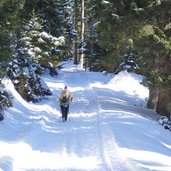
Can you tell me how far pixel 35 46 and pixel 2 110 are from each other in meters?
11.3

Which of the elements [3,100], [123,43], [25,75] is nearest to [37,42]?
[25,75]

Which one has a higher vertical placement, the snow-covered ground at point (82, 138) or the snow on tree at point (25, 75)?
the snow on tree at point (25, 75)

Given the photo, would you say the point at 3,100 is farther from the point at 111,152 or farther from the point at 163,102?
the point at 163,102

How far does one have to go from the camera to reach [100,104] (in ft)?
80.0

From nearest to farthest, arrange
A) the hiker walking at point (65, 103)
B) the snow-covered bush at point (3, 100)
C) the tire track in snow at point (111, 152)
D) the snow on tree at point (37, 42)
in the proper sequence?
the tire track in snow at point (111, 152)
the snow-covered bush at point (3, 100)
the hiker walking at point (65, 103)
the snow on tree at point (37, 42)

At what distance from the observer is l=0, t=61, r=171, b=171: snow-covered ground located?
40.1ft

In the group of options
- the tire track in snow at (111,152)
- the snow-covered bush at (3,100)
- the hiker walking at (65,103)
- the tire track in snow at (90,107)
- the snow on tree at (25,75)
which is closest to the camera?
the tire track in snow at (111,152)

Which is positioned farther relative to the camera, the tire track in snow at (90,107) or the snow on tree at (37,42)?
the snow on tree at (37,42)

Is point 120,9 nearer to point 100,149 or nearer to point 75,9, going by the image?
point 100,149

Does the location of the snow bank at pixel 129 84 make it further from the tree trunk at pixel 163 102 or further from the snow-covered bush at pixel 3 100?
the snow-covered bush at pixel 3 100

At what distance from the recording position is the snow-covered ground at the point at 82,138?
12.2 meters

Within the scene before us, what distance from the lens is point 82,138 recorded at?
51.9 feet

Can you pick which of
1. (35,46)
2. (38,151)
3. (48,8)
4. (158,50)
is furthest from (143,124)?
(48,8)

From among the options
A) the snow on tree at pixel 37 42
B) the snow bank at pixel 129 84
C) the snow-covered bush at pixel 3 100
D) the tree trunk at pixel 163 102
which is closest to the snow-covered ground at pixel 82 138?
the snow-covered bush at pixel 3 100
